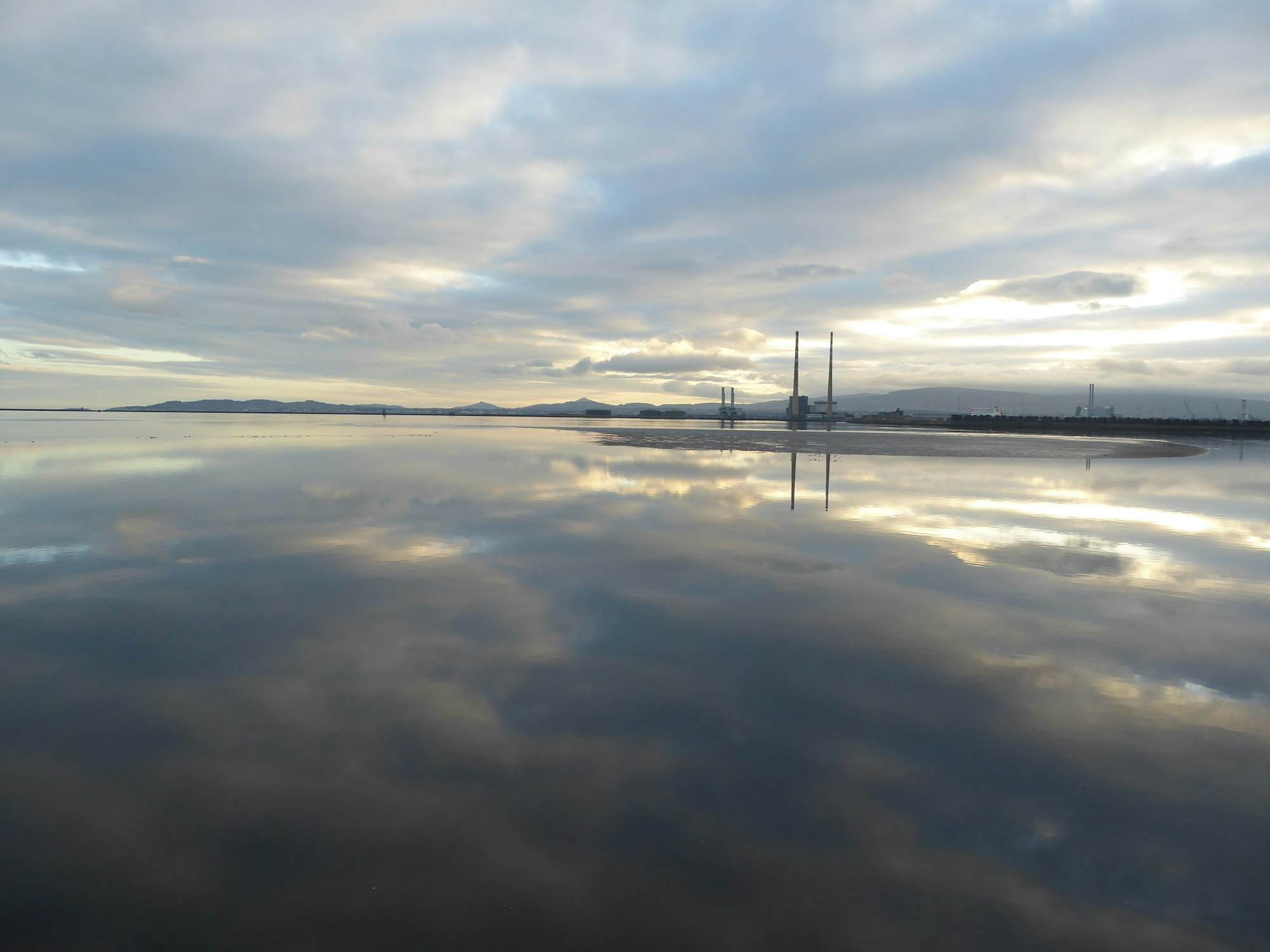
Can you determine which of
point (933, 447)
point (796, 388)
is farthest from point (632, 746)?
point (796, 388)

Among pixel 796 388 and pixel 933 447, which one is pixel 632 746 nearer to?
pixel 933 447

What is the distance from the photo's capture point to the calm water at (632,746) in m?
4.36

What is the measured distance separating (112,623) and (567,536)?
8.47 meters

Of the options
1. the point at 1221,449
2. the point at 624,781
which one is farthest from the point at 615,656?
the point at 1221,449

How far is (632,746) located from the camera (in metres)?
6.26

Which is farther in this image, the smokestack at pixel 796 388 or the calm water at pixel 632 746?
the smokestack at pixel 796 388

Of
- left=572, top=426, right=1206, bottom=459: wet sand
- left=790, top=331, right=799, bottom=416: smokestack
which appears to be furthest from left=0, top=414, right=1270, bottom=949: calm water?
left=790, top=331, right=799, bottom=416: smokestack

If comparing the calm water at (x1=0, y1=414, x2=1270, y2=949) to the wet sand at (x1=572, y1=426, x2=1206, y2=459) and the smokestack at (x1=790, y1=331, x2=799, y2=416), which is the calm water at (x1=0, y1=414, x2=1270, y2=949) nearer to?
the wet sand at (x1=572, y1=426, x2=1206, y2=459)

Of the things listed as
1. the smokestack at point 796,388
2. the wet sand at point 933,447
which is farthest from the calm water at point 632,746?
the smokestack at point 796,388

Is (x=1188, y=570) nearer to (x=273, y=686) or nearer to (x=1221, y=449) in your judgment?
(x=273, y=686)

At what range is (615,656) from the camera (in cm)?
846

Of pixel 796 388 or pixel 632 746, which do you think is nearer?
pixel 632 746

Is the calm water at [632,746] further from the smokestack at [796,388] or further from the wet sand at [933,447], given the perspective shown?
the smokestack at [796,388]

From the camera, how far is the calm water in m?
4.36
